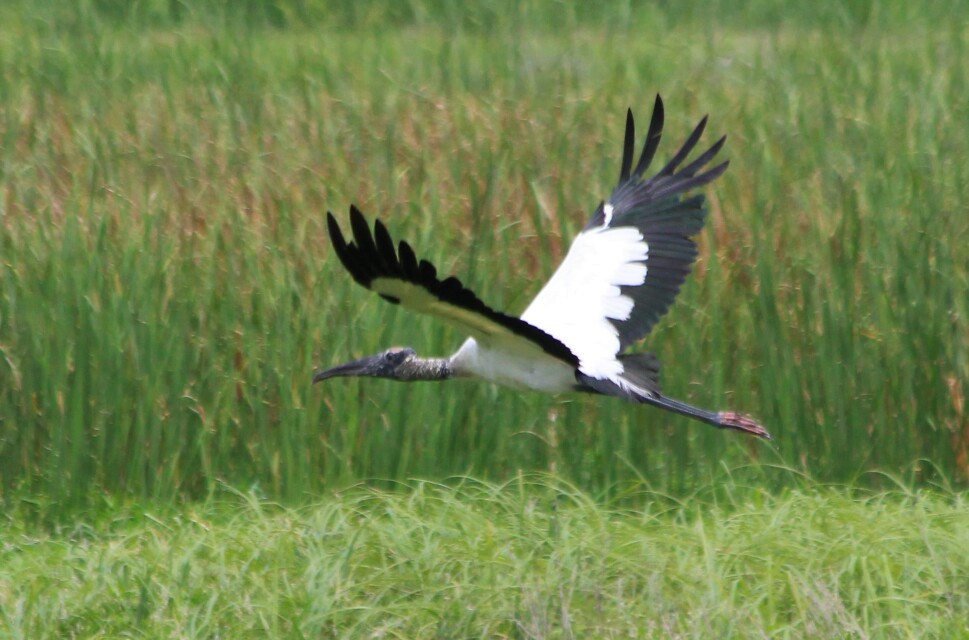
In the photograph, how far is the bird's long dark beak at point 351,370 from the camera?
4.54 m

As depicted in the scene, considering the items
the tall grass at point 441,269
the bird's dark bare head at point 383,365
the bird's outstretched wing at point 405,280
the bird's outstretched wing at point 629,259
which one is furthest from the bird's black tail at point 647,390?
the bird's dark bare head at point 383,365

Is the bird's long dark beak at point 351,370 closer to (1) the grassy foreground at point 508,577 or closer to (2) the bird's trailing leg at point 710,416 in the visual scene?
(1) the grassy foreground at point 508,577

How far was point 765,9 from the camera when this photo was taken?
989cm

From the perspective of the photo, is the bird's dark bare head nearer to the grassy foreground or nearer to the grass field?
the grass field

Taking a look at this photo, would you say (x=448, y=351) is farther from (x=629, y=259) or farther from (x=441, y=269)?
(x=629, y=259)

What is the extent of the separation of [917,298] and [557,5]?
538 cm

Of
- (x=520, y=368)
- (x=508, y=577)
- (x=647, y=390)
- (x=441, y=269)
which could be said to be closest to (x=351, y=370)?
(x=520, y=368)

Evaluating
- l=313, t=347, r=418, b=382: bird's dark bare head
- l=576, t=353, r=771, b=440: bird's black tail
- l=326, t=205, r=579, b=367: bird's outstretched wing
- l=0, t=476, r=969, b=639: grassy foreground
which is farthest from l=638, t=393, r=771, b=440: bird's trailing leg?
l=313, t=347, r=418, b=382: bird's dark bare head

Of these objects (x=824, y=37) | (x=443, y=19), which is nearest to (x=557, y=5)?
(x=443, y=19)

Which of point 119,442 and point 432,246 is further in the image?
point 432,246

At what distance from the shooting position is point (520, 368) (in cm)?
434

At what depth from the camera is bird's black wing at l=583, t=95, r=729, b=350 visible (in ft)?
15.3

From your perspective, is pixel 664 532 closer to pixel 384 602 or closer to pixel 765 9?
pixel 384 602

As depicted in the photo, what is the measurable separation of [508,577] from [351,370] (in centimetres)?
107
